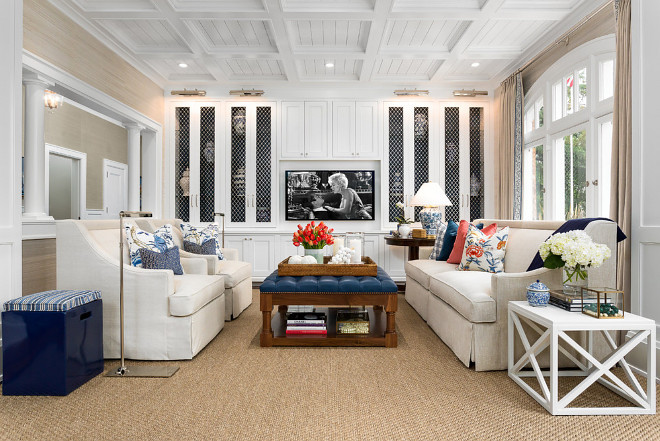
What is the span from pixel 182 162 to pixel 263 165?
1223 mm

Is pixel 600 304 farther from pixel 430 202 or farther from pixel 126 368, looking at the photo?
pixel 430 202

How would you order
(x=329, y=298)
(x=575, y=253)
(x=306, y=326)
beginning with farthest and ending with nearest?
(x=306, y=326)
(x=329, y=298)
(x=575, y=253)

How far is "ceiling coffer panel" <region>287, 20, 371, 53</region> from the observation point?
14.0 ft

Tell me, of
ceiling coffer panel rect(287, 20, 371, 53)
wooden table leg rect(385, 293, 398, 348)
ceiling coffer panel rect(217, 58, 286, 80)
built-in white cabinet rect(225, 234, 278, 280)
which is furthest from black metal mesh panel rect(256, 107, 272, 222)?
wooden table leg rect(385, 293, 398, 348)

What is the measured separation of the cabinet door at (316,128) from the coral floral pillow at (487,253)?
303 centimetres

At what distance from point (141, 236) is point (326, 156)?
11.1 ft

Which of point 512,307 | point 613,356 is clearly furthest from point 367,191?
point 613,356

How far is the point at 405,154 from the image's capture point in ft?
19.7

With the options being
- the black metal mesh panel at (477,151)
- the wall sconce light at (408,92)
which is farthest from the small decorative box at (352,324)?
→ the wall sconce light at (408,92)

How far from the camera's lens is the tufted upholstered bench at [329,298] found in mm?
2945

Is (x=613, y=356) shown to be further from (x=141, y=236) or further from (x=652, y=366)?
(x=141, y=236)

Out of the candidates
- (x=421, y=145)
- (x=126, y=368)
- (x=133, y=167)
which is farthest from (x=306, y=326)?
(x=421, y=145)

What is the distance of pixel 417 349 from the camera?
118 inches

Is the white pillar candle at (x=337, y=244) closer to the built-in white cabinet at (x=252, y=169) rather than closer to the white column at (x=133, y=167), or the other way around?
the built-in white cabinet at (x=252, y=169)
